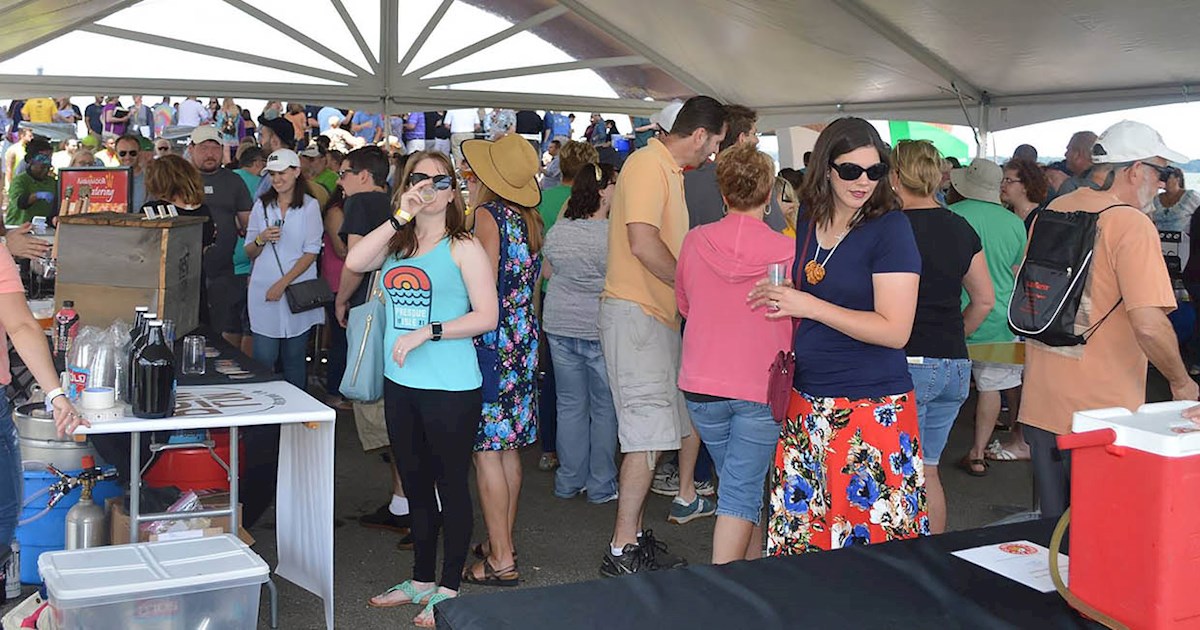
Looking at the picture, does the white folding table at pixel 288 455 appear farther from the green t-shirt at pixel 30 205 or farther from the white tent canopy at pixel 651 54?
the green t-shirt at pixel 30 205

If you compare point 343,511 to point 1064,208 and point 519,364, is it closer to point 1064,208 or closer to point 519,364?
point 519,364

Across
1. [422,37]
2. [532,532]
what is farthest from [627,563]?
[422,37]

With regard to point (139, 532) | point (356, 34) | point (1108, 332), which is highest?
point (356, 34)

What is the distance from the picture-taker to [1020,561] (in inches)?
69.9

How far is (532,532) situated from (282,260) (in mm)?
1902

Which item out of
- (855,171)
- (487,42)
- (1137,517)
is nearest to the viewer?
(1137,517)

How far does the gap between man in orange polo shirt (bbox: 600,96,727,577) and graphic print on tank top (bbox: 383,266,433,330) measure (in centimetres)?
78

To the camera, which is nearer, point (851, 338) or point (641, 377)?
point (851, 338)

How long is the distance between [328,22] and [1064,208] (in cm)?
784

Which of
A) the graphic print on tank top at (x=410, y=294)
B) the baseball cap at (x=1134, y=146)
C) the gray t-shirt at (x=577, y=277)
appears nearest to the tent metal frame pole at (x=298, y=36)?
the gray t-shirt at (x=577, y=277)

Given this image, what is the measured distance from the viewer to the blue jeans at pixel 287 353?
530cm

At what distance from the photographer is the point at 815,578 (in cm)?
170

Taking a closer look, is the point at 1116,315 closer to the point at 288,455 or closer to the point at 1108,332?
the point at 1108,332

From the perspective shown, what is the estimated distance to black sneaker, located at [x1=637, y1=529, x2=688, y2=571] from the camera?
12.4ft
